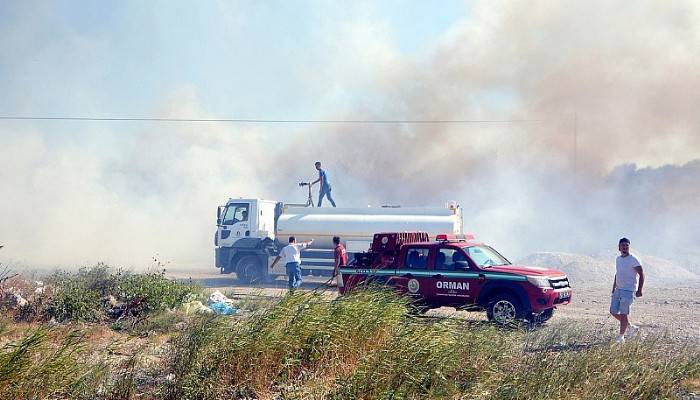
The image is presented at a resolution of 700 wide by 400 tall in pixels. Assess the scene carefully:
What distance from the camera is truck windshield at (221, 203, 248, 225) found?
22562 mm

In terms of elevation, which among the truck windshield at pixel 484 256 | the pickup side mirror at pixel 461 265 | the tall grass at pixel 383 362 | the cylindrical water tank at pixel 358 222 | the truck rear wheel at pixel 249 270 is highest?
the cylindrical water tank at pixel 358 222

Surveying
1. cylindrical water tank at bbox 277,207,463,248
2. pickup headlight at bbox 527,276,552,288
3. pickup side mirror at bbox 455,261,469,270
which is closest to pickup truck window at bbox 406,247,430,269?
pickup side mirror at bbox 455,261,469,270

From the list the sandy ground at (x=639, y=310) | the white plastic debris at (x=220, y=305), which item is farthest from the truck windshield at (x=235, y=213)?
the white plastic debris at (x=220, y=305)

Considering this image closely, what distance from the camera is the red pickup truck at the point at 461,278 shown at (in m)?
12.0

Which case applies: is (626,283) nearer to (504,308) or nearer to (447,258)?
(504,308)

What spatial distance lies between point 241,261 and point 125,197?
16.8 metres

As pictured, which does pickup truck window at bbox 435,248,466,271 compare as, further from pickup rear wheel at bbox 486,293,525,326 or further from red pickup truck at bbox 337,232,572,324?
pickup rear wheel at bbox 486,293,525,326

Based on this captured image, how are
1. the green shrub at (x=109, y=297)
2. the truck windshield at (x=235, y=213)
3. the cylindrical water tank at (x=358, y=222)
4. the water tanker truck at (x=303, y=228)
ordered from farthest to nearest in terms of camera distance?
the truck windshield at (x=235, y=213)
the water tanker truck at (x=303, y=228)
the cylindrical water tank at (x=358, y=222)
the green shrub at (x=109, y=297)

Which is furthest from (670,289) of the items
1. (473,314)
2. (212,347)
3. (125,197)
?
(125,197)

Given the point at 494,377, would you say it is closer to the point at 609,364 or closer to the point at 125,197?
the point at 609,364

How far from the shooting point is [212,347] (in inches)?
285

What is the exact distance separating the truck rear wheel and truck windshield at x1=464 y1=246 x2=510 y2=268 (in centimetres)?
1058

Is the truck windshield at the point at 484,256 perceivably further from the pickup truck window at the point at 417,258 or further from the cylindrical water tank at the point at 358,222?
the cylindrical water tank at the point at 358,222

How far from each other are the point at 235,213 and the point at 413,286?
36.0 ft
